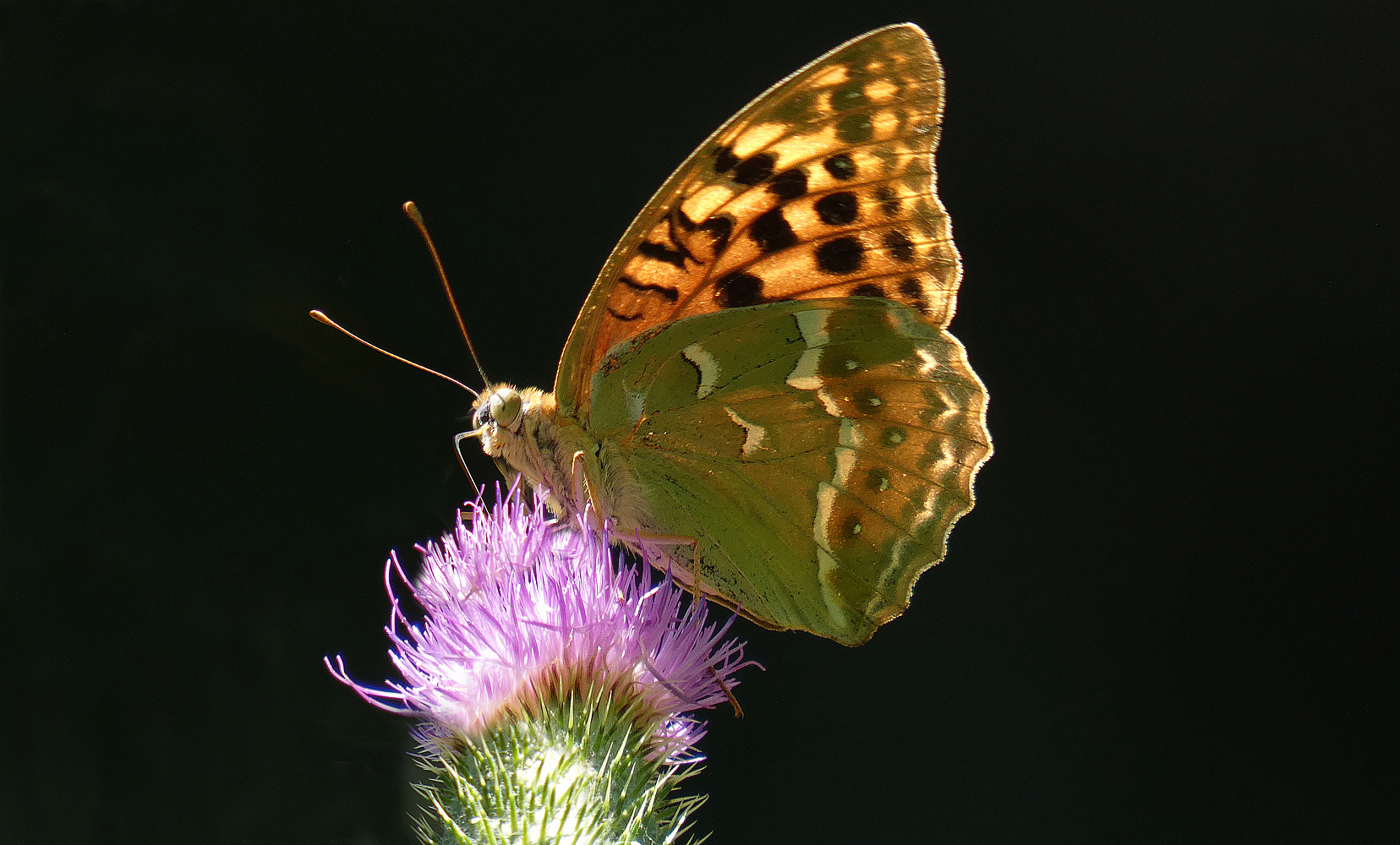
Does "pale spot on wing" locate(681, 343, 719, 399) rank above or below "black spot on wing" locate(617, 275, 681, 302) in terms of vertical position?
below

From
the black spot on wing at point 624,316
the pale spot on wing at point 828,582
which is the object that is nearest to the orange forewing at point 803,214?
the black spot on wing at point 624,316

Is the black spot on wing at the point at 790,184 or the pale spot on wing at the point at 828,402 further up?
the black spot on wing at the point at 790,184

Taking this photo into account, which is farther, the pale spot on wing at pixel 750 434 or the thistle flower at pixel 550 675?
the pale spot on wing at pixel 750 434

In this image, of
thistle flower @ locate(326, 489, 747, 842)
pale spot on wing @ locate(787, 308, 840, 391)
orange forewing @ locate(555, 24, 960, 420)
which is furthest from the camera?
pale spot on wing @ locate(787, 308, 840, 391)

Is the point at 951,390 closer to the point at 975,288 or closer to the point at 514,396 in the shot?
the point at 514,396

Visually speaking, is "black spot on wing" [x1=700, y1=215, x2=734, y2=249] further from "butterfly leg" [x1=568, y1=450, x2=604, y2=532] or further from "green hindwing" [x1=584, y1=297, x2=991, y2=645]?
"butterfly leg" [x1=568, y1=450, x2=604, y2=532]

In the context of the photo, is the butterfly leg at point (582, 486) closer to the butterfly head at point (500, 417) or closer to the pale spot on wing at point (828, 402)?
the butterfly head at point (500, 417)

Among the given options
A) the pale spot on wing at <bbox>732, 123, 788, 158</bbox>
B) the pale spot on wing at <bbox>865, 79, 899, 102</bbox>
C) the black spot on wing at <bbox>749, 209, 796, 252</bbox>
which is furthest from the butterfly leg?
the pale spot on wing at <bbox>865, 79, 899, 102</bbox>

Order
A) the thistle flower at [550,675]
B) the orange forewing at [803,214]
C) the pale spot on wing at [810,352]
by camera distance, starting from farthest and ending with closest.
→ the pale spot on wing at [810,352] < the orange forewing at [803,214] < the thistle flower at [550,675]

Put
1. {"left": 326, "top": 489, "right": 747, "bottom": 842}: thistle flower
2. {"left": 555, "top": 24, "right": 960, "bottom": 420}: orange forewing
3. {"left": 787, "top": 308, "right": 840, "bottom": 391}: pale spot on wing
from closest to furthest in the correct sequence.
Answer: {"left": 326, "top": 489, "right": 747, "bottom": 842}: thistle flower → {"left": 555, "top": 24, "right": 960, "bottom": 420}: orange forewing → {"left": 787, "top": 308, "right": 840, "bottom": 391}: pale spot on wing
